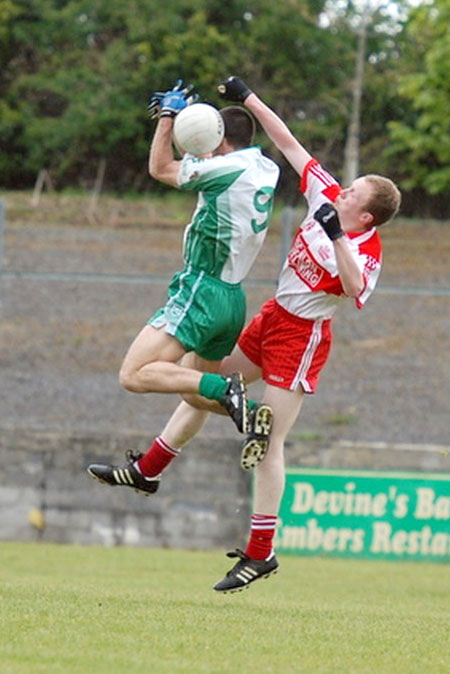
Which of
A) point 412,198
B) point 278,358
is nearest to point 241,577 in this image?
point 278,358

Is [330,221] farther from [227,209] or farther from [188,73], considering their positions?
[188,73]

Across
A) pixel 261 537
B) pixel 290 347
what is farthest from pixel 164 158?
pixel 261 537

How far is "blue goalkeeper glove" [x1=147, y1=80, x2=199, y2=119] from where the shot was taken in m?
8.16

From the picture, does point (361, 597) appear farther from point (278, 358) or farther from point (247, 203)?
point (247, 203)

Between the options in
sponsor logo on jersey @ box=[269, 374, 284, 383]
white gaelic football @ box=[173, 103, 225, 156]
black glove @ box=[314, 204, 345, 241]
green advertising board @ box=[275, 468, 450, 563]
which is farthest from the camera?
green advertising board @ box=[275, 468, 450, 563]

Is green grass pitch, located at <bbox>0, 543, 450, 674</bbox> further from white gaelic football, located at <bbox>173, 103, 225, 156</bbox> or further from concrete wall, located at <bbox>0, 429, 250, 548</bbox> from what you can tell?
concrete wall, located at <bbox>0, 429, 250, 548</bbox>

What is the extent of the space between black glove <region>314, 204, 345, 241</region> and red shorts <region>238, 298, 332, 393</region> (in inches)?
31.6

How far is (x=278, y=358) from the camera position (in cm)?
831

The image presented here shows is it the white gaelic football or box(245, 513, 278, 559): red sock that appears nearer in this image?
the white gaelic football

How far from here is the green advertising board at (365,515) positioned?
1446 centimetres

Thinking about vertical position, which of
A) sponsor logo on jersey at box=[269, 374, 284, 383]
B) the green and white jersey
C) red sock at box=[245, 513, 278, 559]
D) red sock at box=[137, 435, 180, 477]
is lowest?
red sock at box=[245, 513, 278, 559]

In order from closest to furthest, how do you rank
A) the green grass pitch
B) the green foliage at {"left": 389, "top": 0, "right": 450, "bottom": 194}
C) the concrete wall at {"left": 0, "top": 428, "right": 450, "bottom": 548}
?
the green grass pitch < the concrete wall at {"left": 0, "top": 428, "right": 450, "bottom": 548} < the green foliage at {"left": 389, "top": 0, "right": 450, "bottom": 194}

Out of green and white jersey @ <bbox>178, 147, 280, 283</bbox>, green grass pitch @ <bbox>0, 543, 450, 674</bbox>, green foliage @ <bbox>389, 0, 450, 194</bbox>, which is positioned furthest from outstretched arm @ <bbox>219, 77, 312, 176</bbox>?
green foliage @ <bbox>389, 0, 450, 194</bbox>

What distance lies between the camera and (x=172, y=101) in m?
8.19
